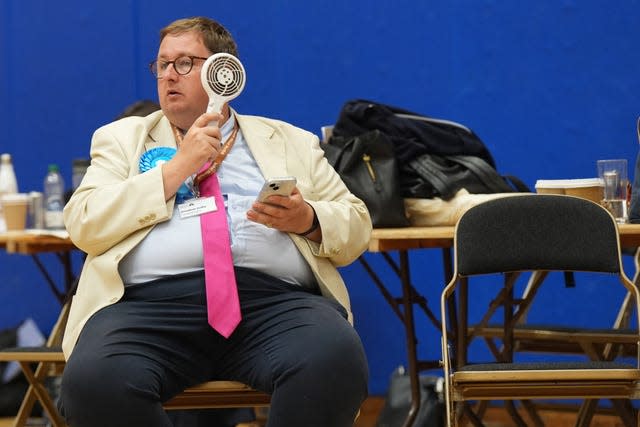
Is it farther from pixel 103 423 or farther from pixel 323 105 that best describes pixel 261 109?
pixel 103 423

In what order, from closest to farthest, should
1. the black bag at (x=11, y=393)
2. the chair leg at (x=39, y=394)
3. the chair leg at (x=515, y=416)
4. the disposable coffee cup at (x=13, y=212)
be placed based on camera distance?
the chair leg at (x=515, y=416) < the chair leg at (x=39, y=394) < the disposable coffee cup at (x=13, y=212) < the black bag at (x=11, y=393)

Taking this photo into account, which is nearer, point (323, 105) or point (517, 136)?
point (517, 136)

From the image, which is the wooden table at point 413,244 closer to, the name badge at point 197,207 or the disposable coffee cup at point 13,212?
the name badge at point 197,207

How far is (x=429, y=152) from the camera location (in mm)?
4305

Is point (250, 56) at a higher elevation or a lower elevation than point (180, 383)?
higher

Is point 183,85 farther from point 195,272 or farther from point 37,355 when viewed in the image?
point 37,355

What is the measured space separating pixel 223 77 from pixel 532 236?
3.71 ft

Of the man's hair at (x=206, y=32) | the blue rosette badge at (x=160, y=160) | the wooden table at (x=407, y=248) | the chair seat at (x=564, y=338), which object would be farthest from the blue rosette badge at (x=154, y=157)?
the chair seat at (x=564, y=338)

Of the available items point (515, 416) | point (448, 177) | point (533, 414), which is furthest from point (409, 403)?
point (448, 177)

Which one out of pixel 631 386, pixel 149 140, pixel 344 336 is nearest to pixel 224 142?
pixel 149 140

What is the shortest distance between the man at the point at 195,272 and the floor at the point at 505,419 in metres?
1.69

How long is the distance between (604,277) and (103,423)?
3.03 metres

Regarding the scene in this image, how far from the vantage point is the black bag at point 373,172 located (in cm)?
404

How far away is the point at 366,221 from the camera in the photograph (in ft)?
10.7
